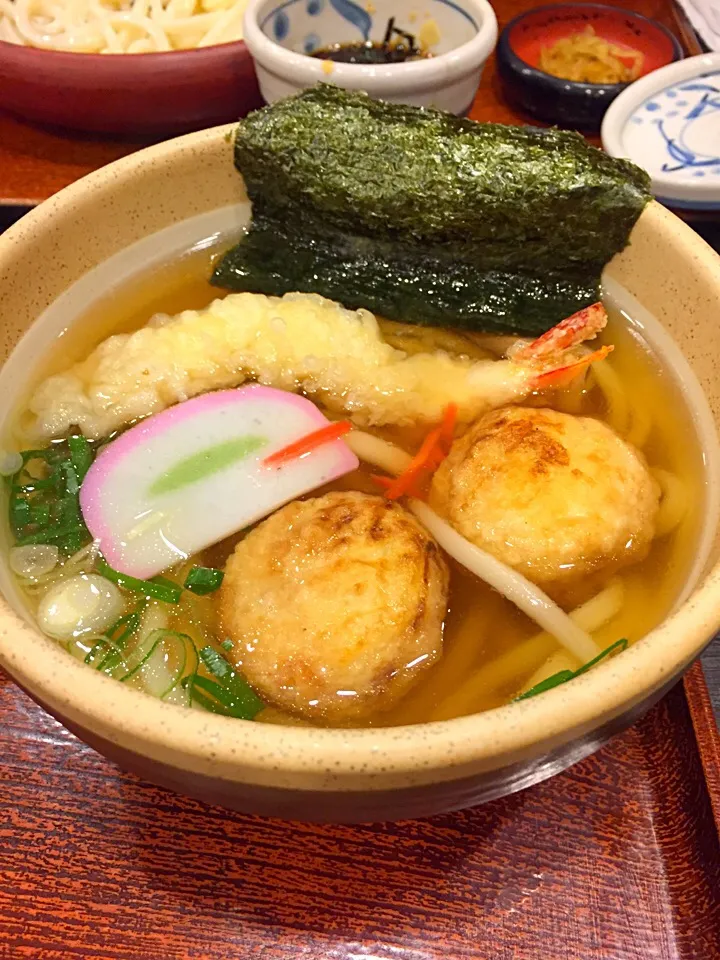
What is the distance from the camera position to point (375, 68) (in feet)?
6.19

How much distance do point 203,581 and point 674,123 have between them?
222cm

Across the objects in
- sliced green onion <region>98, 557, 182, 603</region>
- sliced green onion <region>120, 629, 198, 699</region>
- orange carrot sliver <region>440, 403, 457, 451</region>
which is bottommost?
sliced green onion <region>120, 629, 198, 699</region>

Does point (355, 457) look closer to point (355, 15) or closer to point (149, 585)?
point (149, 585)

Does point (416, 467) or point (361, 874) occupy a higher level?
point (416, 467)

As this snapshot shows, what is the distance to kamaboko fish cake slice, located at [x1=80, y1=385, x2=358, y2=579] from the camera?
1.33m

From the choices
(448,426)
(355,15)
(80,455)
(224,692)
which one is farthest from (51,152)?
(224,692)

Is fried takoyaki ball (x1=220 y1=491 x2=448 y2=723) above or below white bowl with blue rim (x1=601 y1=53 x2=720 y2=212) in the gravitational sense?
below

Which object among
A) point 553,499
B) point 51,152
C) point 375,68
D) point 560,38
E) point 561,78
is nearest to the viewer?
point 553,499

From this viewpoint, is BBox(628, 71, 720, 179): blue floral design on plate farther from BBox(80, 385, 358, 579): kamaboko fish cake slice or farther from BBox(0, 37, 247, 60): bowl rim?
BBox(80, 385, 358, 579): kamaboko fish cake slice

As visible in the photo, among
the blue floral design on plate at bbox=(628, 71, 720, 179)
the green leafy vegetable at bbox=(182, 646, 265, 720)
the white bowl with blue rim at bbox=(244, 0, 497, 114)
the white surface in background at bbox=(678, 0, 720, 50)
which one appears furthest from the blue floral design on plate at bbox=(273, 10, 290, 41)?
the green leafy vegetable at bbox=(182, 646, 265, 720)

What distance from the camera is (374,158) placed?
161cm

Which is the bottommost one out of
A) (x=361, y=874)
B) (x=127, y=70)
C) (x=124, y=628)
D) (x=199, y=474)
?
(x=361, y=874)

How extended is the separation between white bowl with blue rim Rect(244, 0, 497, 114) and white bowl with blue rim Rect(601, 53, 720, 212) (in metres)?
0.51

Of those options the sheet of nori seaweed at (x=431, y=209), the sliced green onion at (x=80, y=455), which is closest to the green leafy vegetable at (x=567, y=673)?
the sheet of nori seaweed at (x=431, y=209)
